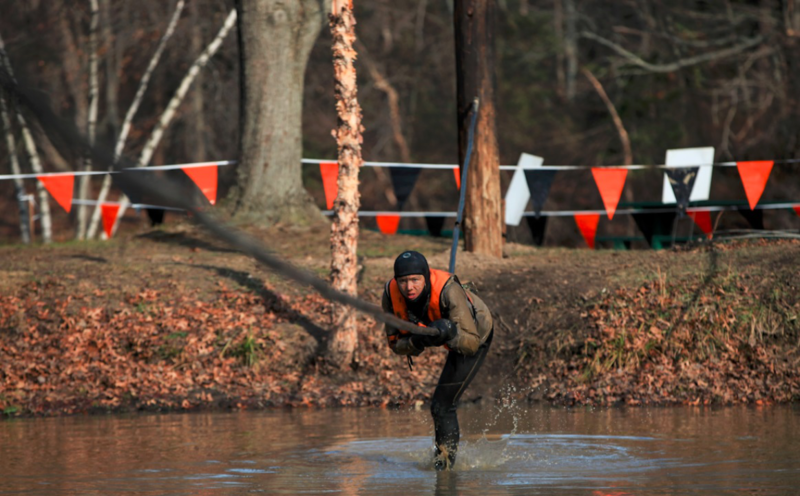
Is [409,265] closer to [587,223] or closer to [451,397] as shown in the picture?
[451,397]

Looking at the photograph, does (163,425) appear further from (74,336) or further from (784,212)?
(784,212)

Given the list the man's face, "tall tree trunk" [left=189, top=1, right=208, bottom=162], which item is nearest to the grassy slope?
the man's face

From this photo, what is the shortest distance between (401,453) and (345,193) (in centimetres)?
483

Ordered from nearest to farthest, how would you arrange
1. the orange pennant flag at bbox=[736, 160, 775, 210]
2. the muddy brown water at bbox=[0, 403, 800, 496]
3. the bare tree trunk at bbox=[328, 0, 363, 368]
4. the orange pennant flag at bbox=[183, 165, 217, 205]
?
the muddy brown water at bbox=[0, 403, 800, 496]
the bare tree trunk at bbox=[328, 0, 363, 368]
the orange pennant flag at bbox=[736, 160, 775, 210]
the orange pennant flag at bbox=[183, 165, 217, 205]

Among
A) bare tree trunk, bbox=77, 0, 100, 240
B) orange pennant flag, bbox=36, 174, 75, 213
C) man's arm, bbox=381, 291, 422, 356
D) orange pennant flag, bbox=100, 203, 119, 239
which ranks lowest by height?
man's arm, bbox=381, 291, 422, 356

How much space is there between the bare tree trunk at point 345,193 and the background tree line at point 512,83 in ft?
41.6

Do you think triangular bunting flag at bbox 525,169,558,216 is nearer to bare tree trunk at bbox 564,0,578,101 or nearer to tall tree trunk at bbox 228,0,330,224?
tall tree trunk at bbox 228,0,330,224

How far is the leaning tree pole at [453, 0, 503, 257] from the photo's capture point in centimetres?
1616

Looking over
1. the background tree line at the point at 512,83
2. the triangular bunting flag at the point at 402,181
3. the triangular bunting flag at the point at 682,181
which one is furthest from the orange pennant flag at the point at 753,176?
the background tree line at the point at 512,83

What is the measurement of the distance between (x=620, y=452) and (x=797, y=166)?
1985 cm

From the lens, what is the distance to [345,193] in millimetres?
13633

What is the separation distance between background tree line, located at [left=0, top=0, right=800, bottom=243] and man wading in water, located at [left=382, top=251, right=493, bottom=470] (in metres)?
17.9

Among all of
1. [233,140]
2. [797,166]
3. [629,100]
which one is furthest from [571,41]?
[797,166]

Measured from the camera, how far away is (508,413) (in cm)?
1216
